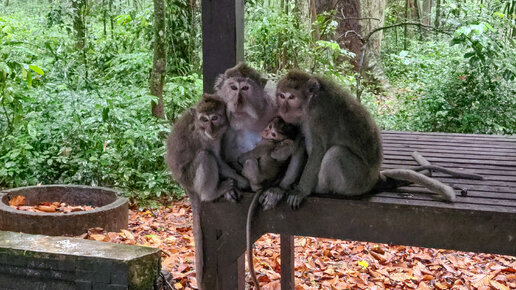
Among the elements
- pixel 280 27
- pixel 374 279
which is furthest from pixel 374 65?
pixel 374 279

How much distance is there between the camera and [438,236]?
283 cm

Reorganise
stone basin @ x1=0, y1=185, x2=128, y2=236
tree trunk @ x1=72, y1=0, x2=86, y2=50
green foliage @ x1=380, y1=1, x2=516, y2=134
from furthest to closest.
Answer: tree trunk @ x1=72, y1=0, x2=86, y2=50 < green foliage @ x1=380, y1=1, x2=516, y2=134 < stone basin @ x1=0, y1=185, x2=128, y2=236

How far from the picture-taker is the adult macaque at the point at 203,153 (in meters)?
3.21

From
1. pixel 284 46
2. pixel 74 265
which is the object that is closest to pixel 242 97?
pixel 74 265

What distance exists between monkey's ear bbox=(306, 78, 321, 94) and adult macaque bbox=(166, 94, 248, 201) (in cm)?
50

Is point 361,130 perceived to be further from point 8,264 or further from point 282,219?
point 8,264

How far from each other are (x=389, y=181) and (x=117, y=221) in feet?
10.2

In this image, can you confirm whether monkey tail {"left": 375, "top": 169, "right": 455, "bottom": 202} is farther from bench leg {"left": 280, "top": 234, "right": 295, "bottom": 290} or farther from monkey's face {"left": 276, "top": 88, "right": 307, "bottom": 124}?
bench leg {"left": 280, "top": 234, "right": 295, "bottom": 290}

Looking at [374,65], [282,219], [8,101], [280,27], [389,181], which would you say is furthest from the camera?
[374,65]

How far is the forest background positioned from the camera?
22.6ft

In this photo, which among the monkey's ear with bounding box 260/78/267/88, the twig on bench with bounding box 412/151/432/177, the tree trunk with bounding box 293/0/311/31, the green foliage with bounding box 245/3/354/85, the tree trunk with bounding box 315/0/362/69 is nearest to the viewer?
the monkey's ear with bounding box 260/78/267/88

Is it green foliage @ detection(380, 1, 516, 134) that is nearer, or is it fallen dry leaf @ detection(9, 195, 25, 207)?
fallen dry leaf @ detection(9, 195, 25, 207)

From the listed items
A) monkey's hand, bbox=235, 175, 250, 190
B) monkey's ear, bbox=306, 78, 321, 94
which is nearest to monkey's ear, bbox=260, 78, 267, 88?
monkey's ear, bbox=306, 78, 321, 94

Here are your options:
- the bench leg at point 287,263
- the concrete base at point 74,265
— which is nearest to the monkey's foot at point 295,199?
the concrete base at point 74,265
